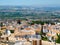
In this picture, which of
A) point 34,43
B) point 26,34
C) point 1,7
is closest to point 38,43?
point 34,43

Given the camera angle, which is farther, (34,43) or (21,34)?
(21,34)

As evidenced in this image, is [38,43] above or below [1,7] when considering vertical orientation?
above

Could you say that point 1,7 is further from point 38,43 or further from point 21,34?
point 38,43

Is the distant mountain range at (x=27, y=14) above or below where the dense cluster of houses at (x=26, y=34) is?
below

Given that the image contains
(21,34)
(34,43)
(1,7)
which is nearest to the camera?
(34,43)

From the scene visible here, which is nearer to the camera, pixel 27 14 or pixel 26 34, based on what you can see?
pixel 26 34

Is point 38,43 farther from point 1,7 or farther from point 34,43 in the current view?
point 1,7

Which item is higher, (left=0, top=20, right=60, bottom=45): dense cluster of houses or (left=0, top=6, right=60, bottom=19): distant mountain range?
(left=0, top=20, right=60, bottom=45): dense cluster of houses

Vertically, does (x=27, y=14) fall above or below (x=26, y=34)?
below

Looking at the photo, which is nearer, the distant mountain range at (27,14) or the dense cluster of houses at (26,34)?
the dense cluster of houses at (26,34)

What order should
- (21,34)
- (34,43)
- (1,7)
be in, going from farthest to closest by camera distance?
(1,7)
(21,34)
(34,43)

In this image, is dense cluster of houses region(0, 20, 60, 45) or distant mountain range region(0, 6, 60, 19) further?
distant mountain range region(0, 6, 60, 19)
